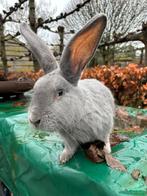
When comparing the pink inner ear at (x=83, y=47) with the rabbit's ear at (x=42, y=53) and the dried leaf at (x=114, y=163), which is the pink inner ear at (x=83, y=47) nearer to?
the rabbit's ear at (x=42, y=53)

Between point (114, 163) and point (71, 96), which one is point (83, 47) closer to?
point (71, 96)

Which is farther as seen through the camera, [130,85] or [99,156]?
[130,85]

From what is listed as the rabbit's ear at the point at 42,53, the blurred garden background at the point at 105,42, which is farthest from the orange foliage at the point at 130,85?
the rabbit's ear at the point at 42,53

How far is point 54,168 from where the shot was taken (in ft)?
4.14

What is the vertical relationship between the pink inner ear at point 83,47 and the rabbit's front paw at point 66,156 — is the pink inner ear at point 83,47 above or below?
above

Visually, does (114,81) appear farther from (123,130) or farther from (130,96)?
(123,130)

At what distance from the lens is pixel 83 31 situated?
3.27 ft

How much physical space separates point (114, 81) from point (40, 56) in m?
1.69

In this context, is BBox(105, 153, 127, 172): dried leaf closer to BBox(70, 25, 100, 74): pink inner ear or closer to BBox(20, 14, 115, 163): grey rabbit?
BBox(20, 14, 115, 163): grey rabbit

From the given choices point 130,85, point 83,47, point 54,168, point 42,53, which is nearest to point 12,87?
point 130,85

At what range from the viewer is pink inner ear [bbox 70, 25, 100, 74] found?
1007 mm

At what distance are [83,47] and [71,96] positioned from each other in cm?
18

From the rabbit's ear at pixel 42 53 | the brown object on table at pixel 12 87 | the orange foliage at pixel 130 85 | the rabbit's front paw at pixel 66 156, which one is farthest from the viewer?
the brown object on table at pixel 12 87

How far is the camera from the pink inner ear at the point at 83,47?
101 centimetres
